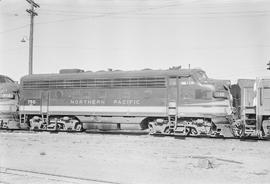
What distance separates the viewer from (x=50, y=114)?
21344 mm

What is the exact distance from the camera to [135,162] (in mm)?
10562

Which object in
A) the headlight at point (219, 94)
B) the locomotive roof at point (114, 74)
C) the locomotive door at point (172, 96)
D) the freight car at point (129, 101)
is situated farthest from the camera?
the locomotive roof at point (114, 74)

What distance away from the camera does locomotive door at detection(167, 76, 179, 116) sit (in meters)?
18.6

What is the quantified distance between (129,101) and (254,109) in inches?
236

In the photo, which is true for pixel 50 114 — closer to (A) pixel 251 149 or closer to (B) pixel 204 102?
(B) pixel 204 102

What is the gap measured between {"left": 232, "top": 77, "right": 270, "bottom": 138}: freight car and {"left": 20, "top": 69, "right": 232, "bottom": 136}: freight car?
746mm

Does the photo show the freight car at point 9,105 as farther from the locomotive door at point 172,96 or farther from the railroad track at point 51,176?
the railroad track at point 51,176

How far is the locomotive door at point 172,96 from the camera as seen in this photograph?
61.0 ft

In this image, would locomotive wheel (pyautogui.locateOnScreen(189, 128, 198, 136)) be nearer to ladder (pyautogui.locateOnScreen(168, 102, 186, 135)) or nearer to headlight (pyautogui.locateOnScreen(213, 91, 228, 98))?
ladder (pyautogui.locateOnScreen(168, 102, 186, 135))

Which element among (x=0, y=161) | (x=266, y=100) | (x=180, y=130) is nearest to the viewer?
(x=0, y=161)

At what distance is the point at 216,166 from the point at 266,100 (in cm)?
827

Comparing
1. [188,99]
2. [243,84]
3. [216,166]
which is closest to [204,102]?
[188,99]

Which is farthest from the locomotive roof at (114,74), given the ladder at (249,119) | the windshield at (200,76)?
the ladder at (249,119)

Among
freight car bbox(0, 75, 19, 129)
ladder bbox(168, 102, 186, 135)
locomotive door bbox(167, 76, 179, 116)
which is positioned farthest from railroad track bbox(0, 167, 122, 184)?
freight car bbox(0, 75, 19, 129)
